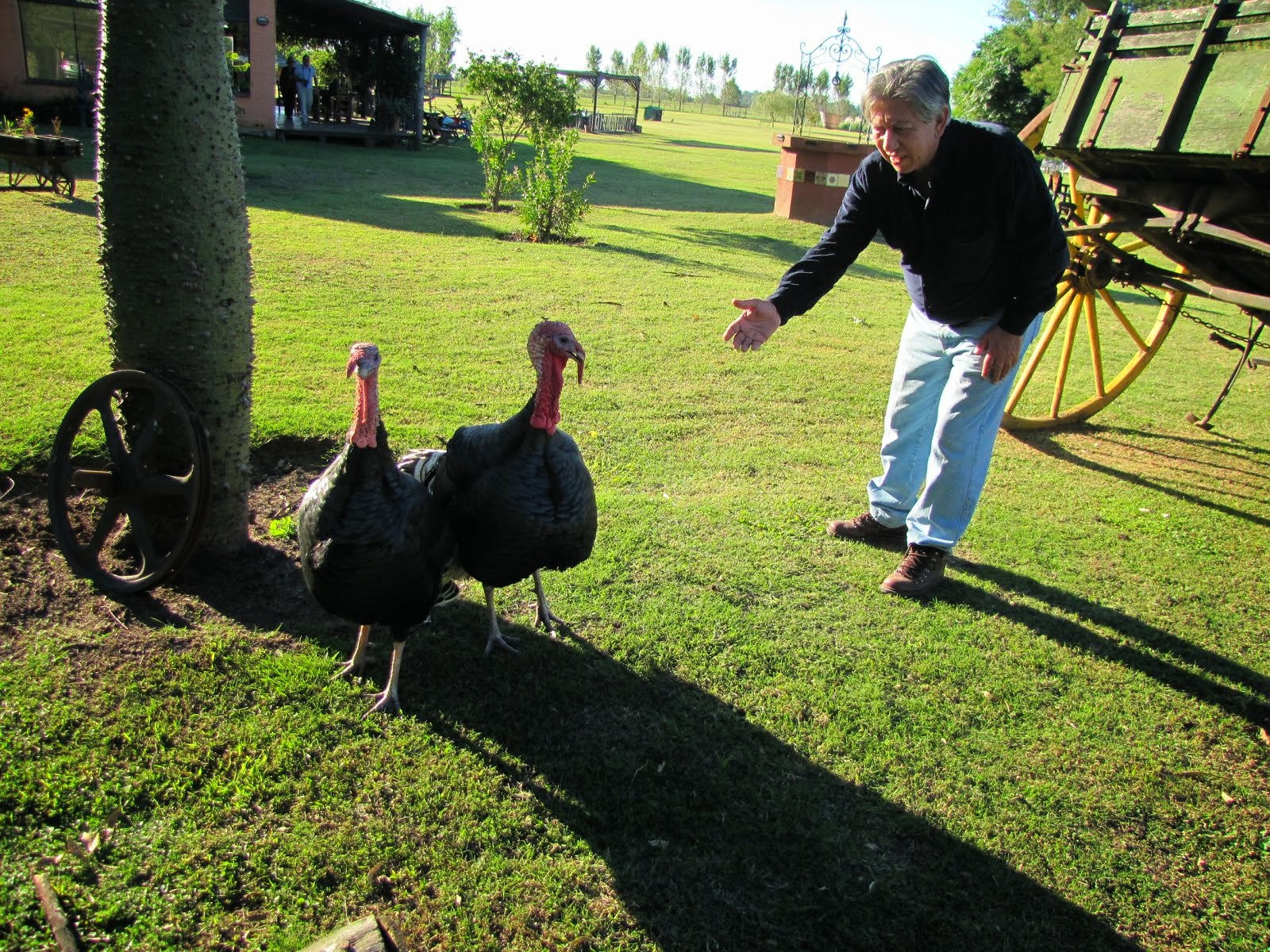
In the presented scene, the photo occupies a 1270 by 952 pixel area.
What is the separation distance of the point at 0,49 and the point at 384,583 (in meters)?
22.3

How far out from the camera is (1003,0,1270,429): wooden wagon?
380 centimetres

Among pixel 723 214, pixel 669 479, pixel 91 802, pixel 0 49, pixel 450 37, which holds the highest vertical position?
pixel 450 37

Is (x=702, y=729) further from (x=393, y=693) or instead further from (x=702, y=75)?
(x=702, y=75)

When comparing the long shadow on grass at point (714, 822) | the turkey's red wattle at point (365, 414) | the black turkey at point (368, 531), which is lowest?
the long shadow on grass at point (714, 822)

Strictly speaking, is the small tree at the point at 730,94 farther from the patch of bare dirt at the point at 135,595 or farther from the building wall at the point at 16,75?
the patch of bare dirt at the point at 135,595

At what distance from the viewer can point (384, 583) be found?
267 cm

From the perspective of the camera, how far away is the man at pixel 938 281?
3.28 metres

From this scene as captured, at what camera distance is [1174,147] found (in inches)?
158

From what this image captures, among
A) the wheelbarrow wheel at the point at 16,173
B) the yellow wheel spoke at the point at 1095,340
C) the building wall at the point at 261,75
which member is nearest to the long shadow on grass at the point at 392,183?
the building wall at the point at 261,75

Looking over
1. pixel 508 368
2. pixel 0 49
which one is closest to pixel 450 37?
pixel 0 49

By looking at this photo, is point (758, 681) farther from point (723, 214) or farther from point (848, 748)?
point (723, 214)

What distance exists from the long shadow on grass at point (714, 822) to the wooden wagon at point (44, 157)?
11021 mm

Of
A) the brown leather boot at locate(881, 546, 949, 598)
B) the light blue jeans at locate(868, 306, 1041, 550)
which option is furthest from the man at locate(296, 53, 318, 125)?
the brown leather boot at locate(881, 546, 949, 598)

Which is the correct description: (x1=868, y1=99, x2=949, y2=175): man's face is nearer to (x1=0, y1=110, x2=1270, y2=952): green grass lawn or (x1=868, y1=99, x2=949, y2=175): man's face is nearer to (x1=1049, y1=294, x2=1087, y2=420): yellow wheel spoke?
(x1=0, y1=110, x2=1270, y2=952): green grass lawn
